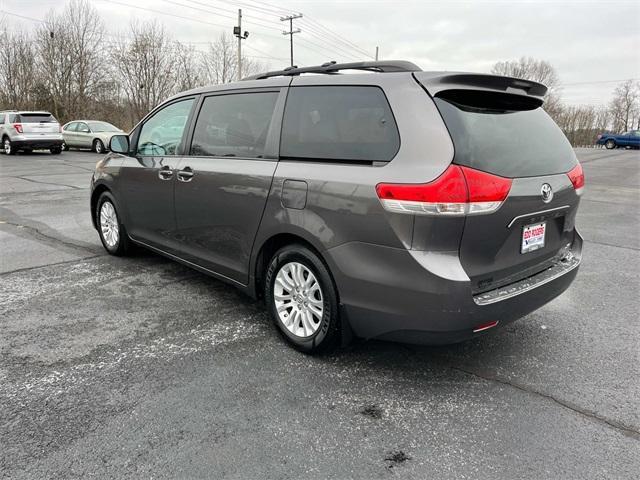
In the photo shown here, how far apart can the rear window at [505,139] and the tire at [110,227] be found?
3.88 m

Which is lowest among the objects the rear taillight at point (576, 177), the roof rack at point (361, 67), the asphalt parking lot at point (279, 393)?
the asphalt parking lot at point (279, 393)

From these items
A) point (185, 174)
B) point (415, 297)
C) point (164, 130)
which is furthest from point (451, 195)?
point (164, 130)

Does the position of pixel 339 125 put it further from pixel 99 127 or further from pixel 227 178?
pixel 99 127

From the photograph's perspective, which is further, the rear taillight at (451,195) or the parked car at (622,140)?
the parked car at (622,140)

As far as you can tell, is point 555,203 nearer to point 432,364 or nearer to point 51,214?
point 432,364

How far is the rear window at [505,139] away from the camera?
2.59m

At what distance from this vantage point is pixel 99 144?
2255 centimetres

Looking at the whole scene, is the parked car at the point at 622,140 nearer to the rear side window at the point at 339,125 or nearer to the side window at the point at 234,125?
the side window at the point at 234,125

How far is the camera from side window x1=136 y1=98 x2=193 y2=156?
14.1ft

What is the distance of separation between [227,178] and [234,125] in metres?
0.45

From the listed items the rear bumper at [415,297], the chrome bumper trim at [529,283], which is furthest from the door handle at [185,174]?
the chrome bumper trim at [529,283]

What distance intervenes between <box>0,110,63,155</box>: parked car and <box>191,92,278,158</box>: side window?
20.0 metres

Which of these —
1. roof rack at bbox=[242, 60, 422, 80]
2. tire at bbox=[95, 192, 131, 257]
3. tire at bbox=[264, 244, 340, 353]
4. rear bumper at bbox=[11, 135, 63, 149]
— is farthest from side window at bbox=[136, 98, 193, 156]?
rear bumper at bbox=[11, 135, 63, 149]

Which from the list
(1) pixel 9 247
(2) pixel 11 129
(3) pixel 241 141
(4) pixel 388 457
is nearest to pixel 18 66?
(2) pixel 11 129
